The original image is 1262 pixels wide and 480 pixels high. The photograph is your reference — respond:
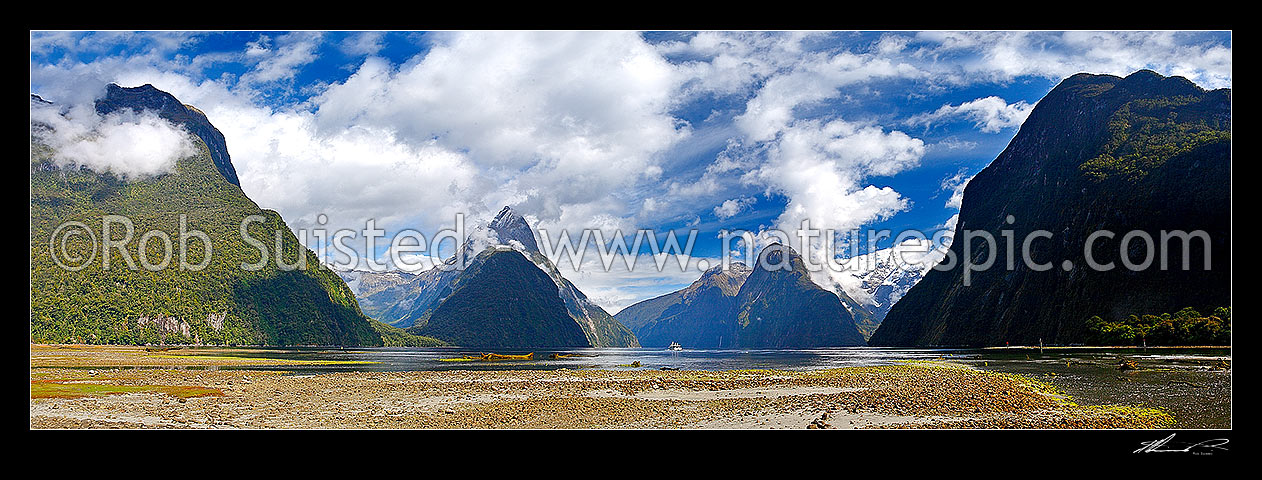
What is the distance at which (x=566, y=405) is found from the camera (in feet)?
106

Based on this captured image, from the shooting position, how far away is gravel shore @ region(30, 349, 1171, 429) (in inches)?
1006

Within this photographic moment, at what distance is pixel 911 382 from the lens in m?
44.2

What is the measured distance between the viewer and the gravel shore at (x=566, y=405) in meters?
25.5
